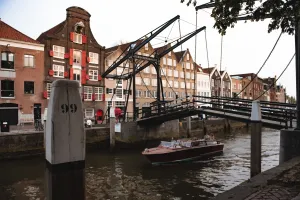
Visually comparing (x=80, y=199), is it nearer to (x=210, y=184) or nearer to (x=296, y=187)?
(x=296, y=187)

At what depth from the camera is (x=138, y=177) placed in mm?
13914

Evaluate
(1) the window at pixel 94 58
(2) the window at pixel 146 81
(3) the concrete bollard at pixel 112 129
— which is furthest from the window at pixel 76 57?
(2) the window at pixel 146 81

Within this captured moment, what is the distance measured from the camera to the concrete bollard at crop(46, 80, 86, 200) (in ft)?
9.62

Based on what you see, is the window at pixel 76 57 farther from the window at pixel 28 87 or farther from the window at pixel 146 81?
the window at pixel 146 81

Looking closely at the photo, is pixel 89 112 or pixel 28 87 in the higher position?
pixel 28 87

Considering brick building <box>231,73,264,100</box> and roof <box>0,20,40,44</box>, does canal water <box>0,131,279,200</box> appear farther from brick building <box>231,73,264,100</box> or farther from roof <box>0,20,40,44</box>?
brick building <box>231,73,264,100</box>

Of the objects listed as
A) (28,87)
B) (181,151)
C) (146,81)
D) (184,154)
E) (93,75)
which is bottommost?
(184,154)

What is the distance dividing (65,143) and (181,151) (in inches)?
594

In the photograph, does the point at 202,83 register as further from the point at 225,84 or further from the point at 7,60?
the point at 7,60

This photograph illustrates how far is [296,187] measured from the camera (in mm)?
5258

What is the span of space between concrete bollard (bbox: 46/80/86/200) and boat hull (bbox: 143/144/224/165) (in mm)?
13668

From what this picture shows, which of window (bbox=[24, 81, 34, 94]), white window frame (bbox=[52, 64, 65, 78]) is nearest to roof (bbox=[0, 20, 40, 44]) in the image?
white window frame (bbox=[52, 64, 65, 78])

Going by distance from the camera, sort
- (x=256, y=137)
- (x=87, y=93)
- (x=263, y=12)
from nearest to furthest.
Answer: (x=263, y=12) < (x=256, y=137) < (x=87, y=93)

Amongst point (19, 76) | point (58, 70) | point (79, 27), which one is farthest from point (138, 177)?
point (79, 27)
